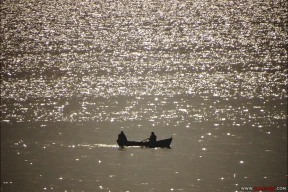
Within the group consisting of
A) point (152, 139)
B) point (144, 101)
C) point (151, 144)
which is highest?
point (144, 101)

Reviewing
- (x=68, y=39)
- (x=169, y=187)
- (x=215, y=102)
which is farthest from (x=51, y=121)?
(x=68, y=39)

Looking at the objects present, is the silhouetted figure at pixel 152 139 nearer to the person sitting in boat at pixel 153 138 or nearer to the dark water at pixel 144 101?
the person sitting in boat at pixel 153 138

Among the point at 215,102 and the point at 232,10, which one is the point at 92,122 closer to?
the point at 215,102

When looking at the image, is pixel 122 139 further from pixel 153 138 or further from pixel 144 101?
pixel 144 101

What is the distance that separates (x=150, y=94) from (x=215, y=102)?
28.7 ft

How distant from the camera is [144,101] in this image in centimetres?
6525

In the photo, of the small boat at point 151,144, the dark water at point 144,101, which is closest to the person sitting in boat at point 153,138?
the small boat at point 151,144

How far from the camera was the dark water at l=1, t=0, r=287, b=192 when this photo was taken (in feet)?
128

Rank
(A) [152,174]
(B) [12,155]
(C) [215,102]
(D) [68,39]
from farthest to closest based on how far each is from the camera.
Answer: (D) [68,39] → (C) [215,102] → (B) [12,155] → (A) [152,174]

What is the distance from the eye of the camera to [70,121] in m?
55.9

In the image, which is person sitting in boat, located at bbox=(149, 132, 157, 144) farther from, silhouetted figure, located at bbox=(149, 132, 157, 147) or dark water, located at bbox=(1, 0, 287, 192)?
dark water, located at bbox=(1, 0, 287, 192)

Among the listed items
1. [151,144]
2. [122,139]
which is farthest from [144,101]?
[151,144]

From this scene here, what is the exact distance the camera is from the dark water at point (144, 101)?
38.9 metres

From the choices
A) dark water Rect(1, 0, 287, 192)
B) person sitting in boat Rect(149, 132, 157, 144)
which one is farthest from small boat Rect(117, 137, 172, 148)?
dark water Rect(1, 0, 287, 192)
